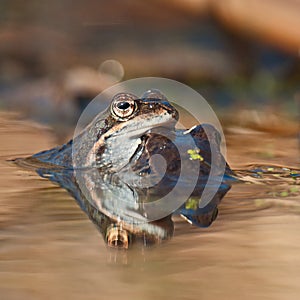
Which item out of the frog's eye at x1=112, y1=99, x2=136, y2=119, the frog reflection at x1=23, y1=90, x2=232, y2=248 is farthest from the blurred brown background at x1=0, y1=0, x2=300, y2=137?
the frog's eye at x1=112, y1=99, x2=136, y2=119

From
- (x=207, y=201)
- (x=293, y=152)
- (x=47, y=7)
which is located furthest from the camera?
(x=47, y=7)

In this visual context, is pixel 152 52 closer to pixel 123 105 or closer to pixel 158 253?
pixel 123 105

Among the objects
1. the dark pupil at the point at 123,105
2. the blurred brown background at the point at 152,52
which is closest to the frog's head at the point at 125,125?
the dark pupil at the point at 123,105

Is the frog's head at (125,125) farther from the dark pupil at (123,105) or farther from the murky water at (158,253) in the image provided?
the murky water at (158,253)

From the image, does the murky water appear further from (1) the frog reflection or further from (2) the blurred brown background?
(2) the blurred brown background

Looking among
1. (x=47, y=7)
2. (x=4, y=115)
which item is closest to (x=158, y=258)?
(x=4, y=115)

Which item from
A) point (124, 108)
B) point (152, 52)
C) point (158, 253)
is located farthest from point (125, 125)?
point (152, 52)

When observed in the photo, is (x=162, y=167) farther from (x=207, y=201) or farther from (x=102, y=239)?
(x=102, y=239)
